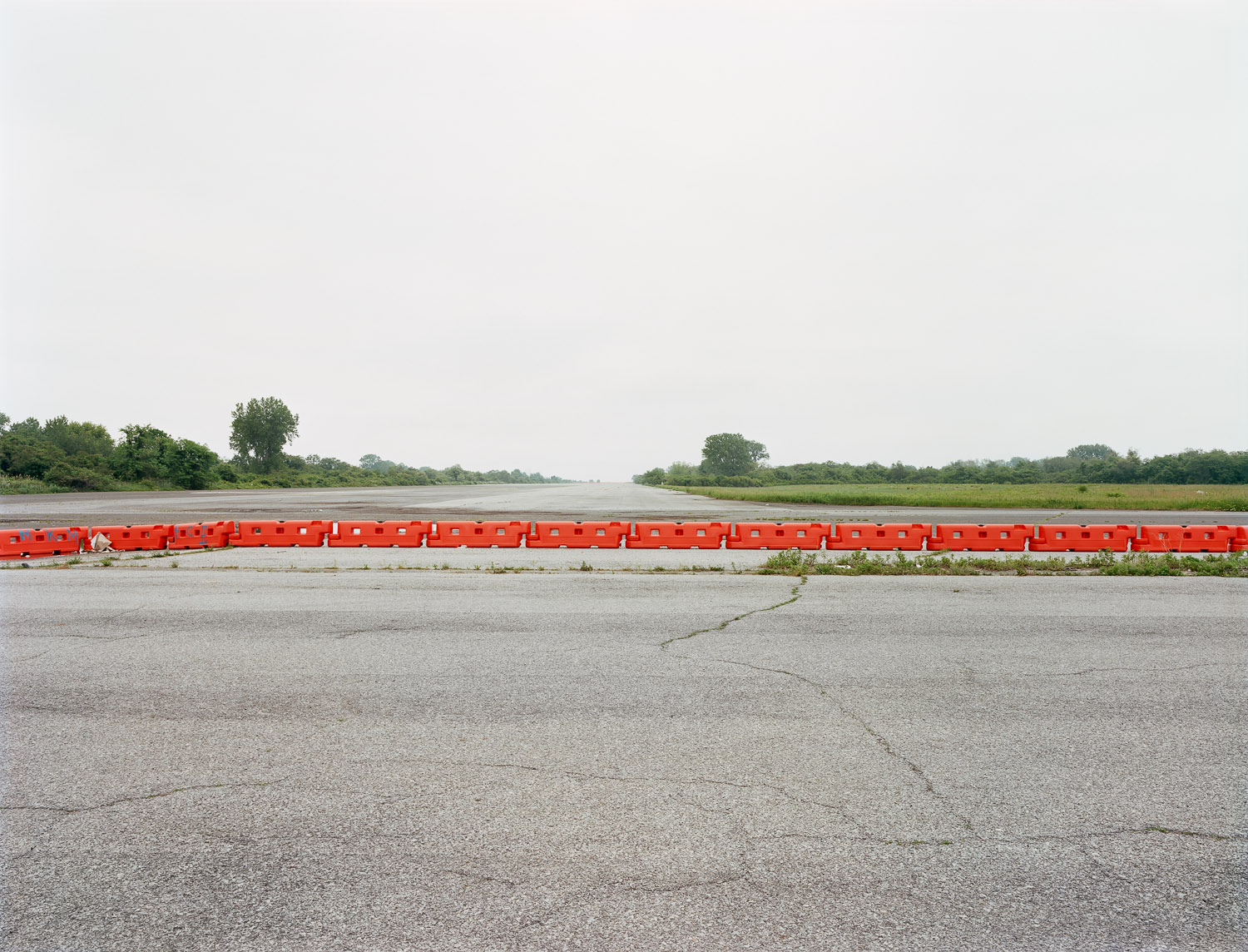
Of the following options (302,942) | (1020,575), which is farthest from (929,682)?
(1020,575)

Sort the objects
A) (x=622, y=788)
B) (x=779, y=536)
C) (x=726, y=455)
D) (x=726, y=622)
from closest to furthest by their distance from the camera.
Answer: (x=622, y=788) → (x=726, y=622) → (x=779, y=536) → (x=726, y=455)

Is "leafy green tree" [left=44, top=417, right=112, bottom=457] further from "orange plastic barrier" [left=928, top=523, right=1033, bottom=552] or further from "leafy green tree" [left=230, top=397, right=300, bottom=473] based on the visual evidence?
"orange plastic barrier" [left=928, top=523, right=1033, bottom=552]

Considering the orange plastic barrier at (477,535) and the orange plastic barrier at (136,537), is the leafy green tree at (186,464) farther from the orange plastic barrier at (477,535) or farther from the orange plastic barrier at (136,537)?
the orange plastic barrier at (477,535)

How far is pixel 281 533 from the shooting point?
1747cm

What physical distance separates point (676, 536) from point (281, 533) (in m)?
10.6

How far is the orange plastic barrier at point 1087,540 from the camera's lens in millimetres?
16250

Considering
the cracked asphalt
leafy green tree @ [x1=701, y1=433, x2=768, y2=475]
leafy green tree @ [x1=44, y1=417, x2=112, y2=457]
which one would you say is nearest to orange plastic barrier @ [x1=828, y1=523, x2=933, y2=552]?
the cracked asphalt

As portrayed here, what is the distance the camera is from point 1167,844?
3.25 m

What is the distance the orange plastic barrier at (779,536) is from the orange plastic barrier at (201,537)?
43.6ft

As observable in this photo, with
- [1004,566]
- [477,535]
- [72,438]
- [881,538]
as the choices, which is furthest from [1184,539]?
[72,438]

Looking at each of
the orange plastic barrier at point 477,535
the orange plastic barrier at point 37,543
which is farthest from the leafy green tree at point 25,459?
the orange plastic barrier at point 477,535

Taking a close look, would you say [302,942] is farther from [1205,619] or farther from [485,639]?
[1205,619]

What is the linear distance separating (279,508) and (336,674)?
28.7 meters

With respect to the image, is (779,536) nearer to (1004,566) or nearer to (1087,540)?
(1004,566)
